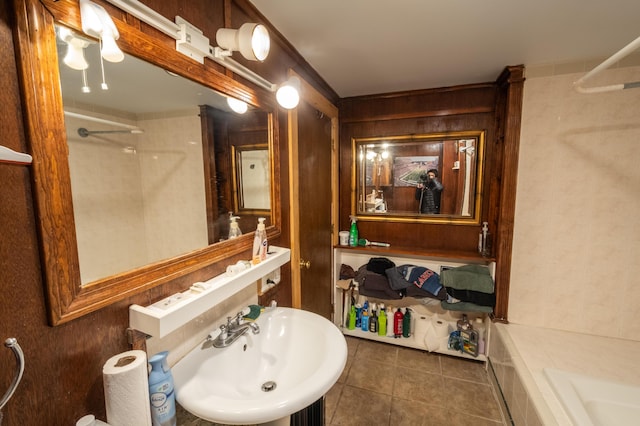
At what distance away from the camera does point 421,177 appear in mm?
2334

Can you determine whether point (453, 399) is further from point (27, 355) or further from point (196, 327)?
point (27, 355)

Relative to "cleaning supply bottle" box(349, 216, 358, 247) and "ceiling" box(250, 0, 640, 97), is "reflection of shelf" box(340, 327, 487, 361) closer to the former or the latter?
"cleaning supply bottle" box(349, 216, 358, 247)

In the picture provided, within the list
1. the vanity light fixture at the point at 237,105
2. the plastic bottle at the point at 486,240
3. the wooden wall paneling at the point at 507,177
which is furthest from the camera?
the plastic bottle at the point at 486,240

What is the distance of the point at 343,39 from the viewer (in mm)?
1459

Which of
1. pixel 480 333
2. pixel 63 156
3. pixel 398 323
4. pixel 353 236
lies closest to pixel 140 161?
pixel 63 156

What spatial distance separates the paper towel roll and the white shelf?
8 centimetres

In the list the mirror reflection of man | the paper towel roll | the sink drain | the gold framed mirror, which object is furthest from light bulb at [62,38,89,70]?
the mirror reflection of man

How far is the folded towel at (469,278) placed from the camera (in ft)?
6.65

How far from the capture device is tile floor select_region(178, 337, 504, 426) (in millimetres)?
1717

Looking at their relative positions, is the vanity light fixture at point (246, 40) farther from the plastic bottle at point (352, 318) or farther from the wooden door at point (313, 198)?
the plastic bottle at point (352, 318)

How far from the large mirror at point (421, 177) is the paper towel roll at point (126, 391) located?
212 centimetres

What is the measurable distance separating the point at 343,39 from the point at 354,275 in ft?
6.18

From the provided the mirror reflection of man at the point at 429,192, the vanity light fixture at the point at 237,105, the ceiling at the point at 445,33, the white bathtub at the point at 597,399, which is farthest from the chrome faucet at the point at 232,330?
the mirror reflection of man at the point at 429,192

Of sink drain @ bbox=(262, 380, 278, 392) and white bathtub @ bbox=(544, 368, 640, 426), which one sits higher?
sink drain @ bbox=(262, 380, 278, 392)
